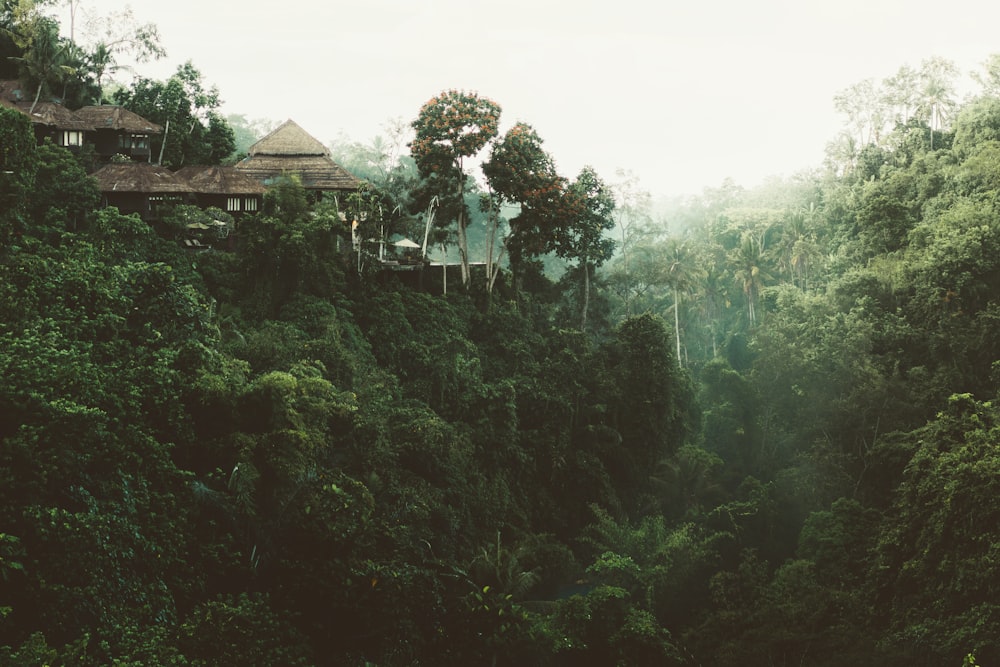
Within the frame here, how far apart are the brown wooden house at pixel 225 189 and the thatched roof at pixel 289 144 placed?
2421 millimetres

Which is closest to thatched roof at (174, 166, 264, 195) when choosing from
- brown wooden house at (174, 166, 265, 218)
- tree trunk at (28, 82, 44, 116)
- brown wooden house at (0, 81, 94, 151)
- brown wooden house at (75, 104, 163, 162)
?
brown wooden house at (174, 166, 265, 218)

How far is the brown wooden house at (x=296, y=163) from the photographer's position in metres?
26.8

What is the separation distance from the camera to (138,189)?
22938mm

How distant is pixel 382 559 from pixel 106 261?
31.0 feet

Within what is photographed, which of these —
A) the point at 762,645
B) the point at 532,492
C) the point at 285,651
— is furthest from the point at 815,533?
the point at 285,651

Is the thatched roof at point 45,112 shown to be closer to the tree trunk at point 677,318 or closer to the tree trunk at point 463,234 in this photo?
the tree trunk at point 463,234

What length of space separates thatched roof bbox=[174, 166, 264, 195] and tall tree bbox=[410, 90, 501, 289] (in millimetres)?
5259

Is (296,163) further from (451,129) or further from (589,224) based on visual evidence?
(589,224)

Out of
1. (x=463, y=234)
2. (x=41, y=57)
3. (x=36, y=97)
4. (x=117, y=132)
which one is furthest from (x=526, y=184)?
(x=41, y=57)

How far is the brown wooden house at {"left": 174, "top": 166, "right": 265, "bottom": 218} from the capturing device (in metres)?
24.7

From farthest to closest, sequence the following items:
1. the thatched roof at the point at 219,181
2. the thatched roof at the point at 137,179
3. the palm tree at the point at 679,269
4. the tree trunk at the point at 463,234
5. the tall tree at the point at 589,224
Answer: the palm tree at the point at 679,269, the tall tree at the point at 589,224, the tree trunk at the point at 463,234, the thatched roof at the point at 219,181, the thatched roof at the point at 137,179

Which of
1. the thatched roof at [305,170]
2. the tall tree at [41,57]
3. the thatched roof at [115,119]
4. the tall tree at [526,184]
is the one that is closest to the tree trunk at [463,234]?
the tall tree at [526,184]

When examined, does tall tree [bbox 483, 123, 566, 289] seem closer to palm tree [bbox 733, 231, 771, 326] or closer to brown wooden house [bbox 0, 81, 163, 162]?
brown wooden house [bbox 0, 81, 163, 162]

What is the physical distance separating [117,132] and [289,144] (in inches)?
217
